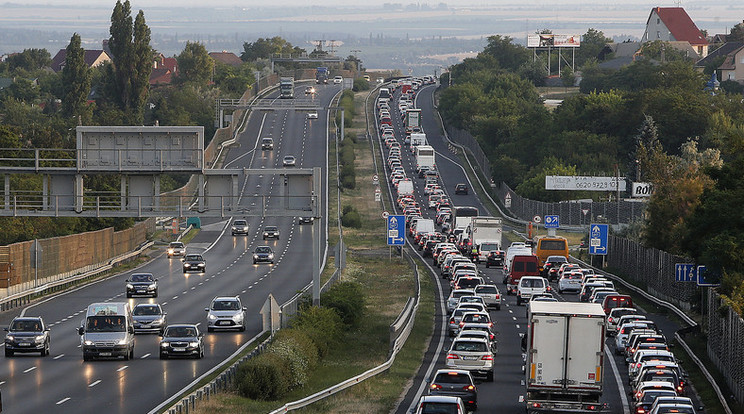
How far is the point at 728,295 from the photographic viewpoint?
47.3 meters

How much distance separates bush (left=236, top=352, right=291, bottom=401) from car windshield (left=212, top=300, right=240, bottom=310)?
16.6m

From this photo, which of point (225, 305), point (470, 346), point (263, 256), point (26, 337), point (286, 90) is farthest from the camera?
point (286, 90)

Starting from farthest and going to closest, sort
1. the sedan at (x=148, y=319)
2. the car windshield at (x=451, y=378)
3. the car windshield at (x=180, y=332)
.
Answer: the sedan at (x=148, y=319), the car windshield at (x=180, y=332), the car windshield at (x=451, y=378)

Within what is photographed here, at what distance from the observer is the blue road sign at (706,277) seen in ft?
168

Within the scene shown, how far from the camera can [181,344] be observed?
44.8m

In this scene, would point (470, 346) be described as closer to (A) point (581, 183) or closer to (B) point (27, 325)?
(B) point (27, 325)

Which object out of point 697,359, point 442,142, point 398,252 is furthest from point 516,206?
point 697,359

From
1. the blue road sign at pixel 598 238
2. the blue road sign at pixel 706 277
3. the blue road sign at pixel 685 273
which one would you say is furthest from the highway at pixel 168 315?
the blue road sign at pixel 706 277

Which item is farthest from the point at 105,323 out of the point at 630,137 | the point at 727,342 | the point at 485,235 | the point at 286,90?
the point at 286,90

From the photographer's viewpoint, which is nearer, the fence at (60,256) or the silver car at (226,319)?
the silver car at (226,319)

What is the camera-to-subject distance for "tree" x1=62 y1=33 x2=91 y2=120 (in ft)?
482

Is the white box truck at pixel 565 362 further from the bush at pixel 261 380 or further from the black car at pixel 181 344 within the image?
the black car at pixel 181 344

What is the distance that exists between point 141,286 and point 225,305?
14585 mm

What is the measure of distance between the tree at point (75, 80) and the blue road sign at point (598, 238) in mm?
81360
